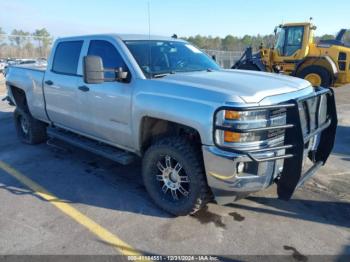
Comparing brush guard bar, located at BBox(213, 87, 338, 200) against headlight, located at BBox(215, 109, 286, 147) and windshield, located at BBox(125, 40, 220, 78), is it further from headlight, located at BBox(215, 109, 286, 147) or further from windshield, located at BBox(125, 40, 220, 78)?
windshield, located at BBox(125, 40, 220, 78)

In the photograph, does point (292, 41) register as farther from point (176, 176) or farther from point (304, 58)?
point (176, 176)

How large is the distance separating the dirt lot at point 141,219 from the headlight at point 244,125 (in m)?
1.02

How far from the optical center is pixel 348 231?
11.5ft

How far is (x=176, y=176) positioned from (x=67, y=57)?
9.33ft

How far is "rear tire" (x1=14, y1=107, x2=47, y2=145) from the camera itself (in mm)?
6535

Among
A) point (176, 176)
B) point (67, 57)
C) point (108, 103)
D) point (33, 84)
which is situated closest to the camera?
point (176, 176)

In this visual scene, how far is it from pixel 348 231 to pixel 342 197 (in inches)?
32.7

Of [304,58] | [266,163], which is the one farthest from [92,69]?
[304,58]

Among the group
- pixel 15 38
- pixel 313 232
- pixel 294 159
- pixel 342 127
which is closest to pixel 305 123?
pixel 294 159

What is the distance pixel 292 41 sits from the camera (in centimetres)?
1414

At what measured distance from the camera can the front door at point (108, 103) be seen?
13.6 feet

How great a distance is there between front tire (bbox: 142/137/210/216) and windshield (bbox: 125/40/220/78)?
938 millimetres

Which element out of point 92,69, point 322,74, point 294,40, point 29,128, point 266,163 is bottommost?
point 29,128

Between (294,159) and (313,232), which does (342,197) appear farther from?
(294,159)
